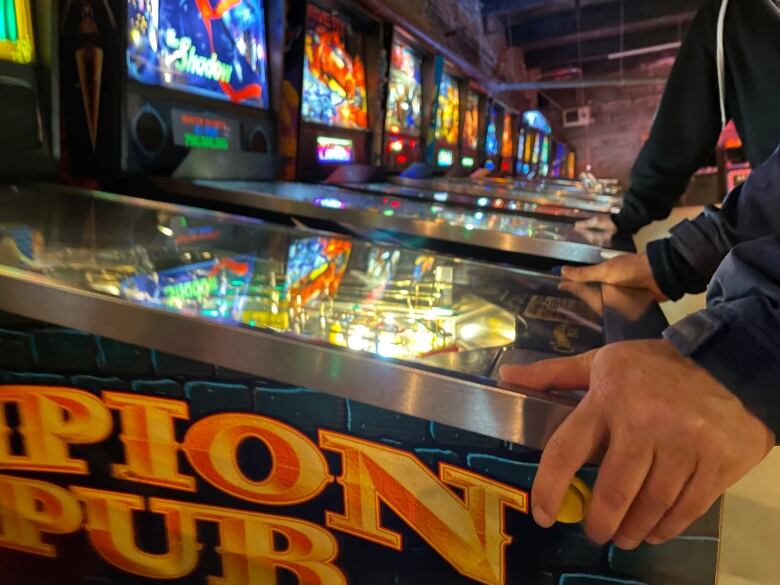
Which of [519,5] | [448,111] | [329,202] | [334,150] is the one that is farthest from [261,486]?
[519,5]

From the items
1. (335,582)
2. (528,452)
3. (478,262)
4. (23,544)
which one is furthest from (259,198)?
(528,452)

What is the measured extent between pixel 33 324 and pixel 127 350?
151mm

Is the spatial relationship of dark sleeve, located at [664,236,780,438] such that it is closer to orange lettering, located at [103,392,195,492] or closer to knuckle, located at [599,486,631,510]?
knuckle, located at [599,486,631,510]

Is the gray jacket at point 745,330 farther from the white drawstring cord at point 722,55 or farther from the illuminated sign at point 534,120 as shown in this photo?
the illuminated sign at point 534,120

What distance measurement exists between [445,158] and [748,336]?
12.3 ft

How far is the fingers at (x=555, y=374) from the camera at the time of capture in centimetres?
57

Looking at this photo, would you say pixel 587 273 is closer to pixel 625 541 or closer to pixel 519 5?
pixel 625 541

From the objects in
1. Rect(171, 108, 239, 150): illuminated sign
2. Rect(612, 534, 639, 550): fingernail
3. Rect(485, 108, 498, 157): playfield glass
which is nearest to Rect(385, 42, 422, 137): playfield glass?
Rect(171, 108, 239, 150): illuminated sign

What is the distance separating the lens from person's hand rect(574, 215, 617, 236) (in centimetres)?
170

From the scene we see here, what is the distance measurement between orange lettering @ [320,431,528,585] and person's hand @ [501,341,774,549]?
155mm

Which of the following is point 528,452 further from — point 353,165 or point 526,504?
point 353,165

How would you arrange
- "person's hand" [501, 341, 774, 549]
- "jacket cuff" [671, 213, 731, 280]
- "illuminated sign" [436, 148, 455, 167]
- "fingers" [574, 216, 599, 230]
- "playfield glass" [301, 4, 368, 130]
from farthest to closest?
1. "illuminated sign" [436, 148, 455, 167]
2. "playfield glass" [301, 4, 368, 130]
3. "fingers" [574, 216, 599, 230]
4. "jacket cuff" [671, 213, 731, 280]
5. "person's hand" [501, 341, 774, 549]

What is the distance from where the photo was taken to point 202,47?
1.81m

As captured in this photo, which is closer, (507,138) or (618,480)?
(618,480)
